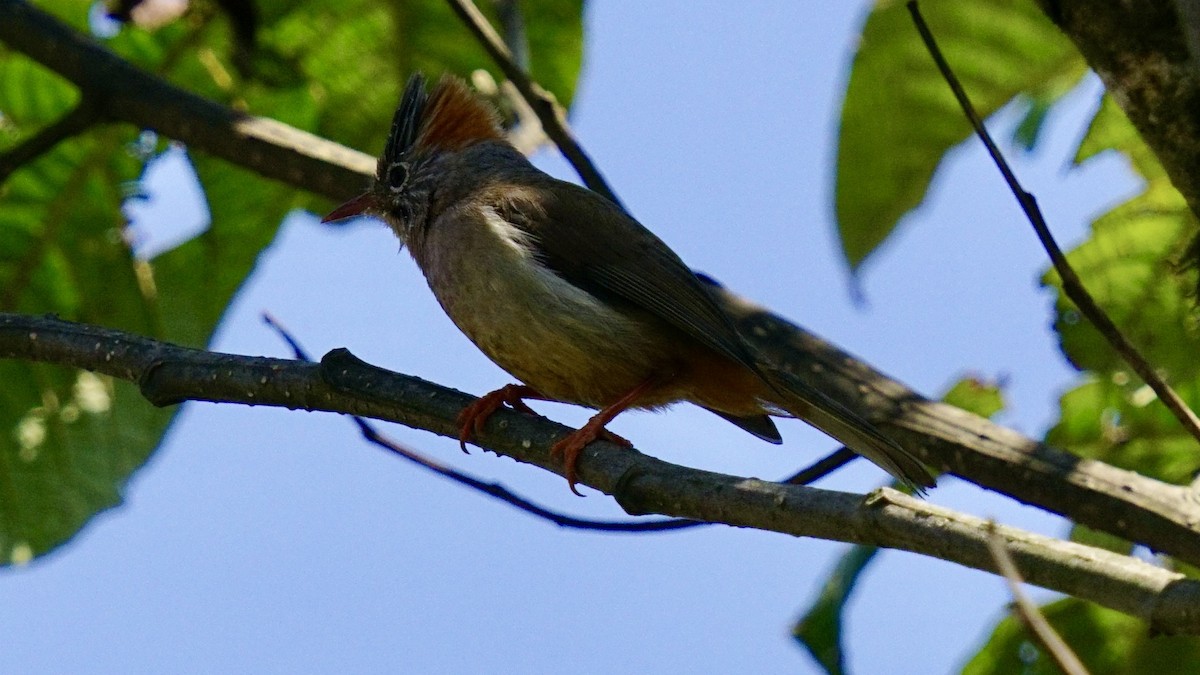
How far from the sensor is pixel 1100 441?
4.69 m

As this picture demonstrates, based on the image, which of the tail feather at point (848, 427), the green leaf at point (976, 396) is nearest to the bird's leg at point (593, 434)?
the tail feather at point (848, 427)

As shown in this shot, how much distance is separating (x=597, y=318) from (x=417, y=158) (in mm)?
1358

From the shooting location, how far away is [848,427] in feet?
13.4

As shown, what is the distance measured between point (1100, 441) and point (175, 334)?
3267mm

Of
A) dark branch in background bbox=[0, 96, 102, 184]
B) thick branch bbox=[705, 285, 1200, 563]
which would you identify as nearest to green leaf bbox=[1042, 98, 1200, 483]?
thick branch bbox=[705, 285, 1200, 563]

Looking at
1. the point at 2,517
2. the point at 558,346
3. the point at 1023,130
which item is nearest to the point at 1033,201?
the point at 558,346

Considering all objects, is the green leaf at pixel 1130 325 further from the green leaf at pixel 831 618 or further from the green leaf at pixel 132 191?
the green leaf at pixel 132 191

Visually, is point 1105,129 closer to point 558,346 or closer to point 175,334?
point 558,346

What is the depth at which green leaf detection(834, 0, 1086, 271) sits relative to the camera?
461 cm

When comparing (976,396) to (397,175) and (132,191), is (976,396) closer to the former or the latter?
(397,175)

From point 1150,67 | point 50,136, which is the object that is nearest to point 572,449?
point 1150,67

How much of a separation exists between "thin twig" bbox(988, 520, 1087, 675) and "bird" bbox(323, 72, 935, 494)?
1431 mm

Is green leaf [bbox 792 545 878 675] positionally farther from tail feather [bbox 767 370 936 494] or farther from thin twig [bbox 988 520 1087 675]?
thin twig [bbox 988 520 1087 675]

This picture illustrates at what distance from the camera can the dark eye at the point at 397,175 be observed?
5.30m
